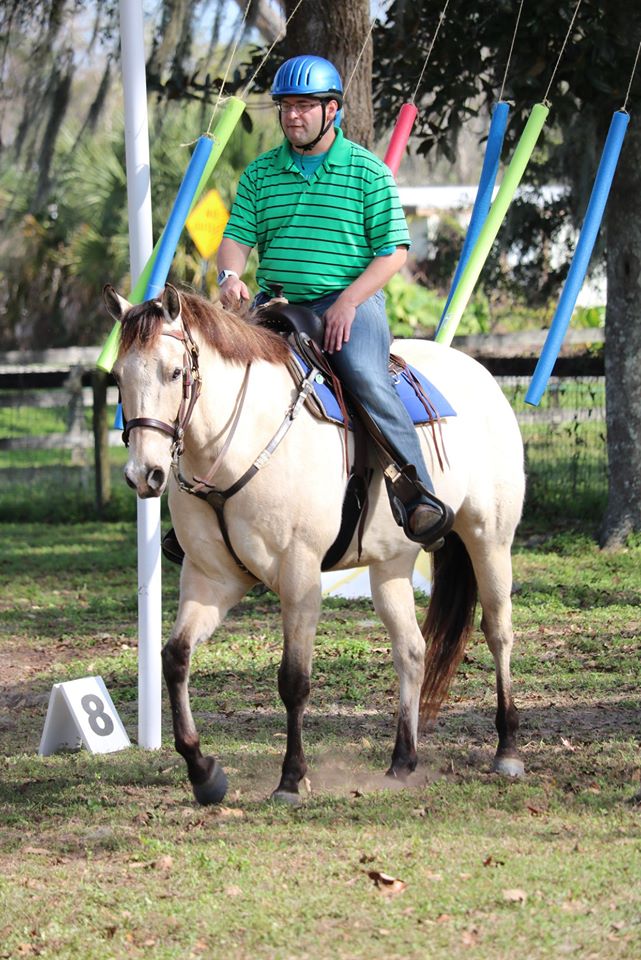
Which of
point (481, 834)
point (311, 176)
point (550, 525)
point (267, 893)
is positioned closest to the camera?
point (267, 893)

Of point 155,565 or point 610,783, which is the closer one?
point 610,783

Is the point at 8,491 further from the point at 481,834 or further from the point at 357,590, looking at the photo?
the point at 481,834

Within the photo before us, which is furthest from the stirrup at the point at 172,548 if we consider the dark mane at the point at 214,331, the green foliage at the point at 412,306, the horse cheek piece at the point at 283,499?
the green foliage at the point at 412,306

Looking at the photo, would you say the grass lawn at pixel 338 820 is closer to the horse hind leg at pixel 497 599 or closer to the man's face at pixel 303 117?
the horse hind leg at pixel 497 599

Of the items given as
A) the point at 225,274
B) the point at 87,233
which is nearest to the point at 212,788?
the point at 225,274

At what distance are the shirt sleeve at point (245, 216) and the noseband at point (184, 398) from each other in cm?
81

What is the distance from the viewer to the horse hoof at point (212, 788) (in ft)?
16.3

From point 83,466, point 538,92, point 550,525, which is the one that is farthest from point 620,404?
point 83,466

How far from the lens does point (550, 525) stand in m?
12.0

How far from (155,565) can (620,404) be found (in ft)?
20.3

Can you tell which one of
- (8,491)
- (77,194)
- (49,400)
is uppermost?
(77,194)

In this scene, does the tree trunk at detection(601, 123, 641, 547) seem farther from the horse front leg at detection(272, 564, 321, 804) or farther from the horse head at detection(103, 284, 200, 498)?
the horse head at detection(103, 284, 200, 498)

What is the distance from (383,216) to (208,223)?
428 centimetres

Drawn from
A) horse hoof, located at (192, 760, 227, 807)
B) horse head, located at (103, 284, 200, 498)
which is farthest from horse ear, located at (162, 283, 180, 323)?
horse hoof, located at (192, 760, 227, 807)
